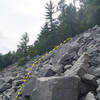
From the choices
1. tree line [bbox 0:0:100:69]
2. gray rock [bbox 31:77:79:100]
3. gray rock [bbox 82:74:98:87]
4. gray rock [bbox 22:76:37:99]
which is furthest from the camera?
tree line [bbox 0:0:100:69]

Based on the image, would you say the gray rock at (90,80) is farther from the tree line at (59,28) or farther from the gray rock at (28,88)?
the tree line at (59,28)

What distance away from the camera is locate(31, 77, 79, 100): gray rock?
412 cm

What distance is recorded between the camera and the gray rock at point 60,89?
412 cm

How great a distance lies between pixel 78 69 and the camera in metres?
5.11

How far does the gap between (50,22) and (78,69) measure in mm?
25240

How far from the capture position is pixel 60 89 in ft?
13.8

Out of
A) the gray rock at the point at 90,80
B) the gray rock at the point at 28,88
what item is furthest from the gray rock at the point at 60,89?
the gray rock at the point at 28,88

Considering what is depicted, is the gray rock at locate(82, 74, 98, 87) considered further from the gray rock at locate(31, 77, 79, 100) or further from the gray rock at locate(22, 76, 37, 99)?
the gray rock at locate(22, 76, 37, 99)

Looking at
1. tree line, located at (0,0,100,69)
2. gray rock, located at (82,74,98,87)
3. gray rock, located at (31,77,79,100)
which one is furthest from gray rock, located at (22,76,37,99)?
tree line, located at (0,0,100,69)

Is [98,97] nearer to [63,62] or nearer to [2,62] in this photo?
[63,62]

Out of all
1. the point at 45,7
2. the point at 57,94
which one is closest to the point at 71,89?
the point at 57,94

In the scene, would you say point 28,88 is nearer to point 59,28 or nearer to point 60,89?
point 60,89

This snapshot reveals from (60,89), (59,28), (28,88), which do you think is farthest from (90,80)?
(59,28)

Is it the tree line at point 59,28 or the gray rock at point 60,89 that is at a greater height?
the tree line at point 59,28
